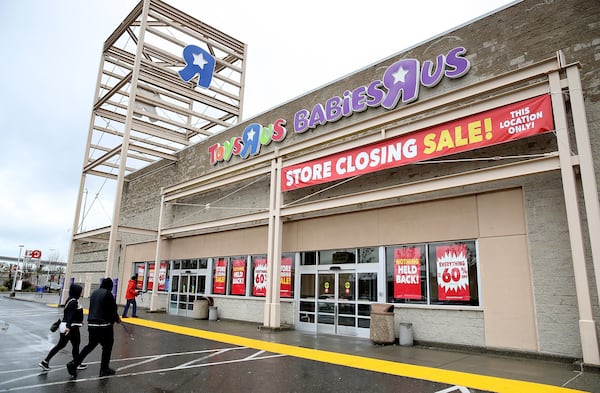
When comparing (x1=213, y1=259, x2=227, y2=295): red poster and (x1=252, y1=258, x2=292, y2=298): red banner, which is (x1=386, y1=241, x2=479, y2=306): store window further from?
(x1=213, y1=259, x2=227, y2=295): red poster

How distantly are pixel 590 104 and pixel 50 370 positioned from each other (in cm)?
1359

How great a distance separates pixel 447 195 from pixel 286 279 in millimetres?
7126

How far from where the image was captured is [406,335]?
1182 centimetres

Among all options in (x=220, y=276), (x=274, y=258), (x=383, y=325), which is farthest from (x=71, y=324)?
(x=220, y=276)

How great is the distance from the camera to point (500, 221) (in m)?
11.1

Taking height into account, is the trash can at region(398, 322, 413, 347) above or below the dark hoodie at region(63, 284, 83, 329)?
below

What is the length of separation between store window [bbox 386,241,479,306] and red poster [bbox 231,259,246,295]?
7336 millimetres

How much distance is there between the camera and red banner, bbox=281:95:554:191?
10.3 meters

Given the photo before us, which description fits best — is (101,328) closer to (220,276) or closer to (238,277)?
(238,277)

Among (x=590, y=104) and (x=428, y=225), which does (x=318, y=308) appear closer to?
(x=428, y=225)

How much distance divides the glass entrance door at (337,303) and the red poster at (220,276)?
229 inches

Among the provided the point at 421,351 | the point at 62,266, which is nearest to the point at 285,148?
the point at 421,351

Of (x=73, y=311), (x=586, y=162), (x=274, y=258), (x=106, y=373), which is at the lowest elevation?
(x=106, y=373)

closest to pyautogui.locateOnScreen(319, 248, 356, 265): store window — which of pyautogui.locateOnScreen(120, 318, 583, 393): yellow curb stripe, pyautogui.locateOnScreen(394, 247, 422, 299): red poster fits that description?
pyautogui.locateOnScreen(394, 247, 422, 299): red poster
